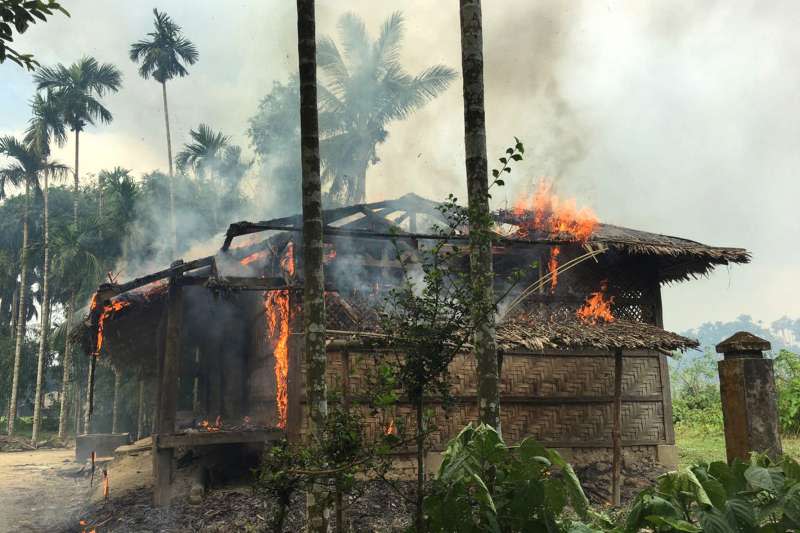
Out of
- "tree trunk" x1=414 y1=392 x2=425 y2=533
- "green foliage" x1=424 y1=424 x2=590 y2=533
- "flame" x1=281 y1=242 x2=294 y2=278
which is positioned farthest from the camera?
"flame" x1=281 y1=242 x2=294 y2=278

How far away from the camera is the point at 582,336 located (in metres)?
11.0

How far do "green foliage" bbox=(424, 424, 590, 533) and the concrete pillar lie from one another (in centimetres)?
308

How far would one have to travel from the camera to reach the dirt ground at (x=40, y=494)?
11843mm

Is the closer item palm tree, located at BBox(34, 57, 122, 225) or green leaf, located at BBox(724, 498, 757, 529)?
green leaf, located at BBox(724, 498, 757, 529)

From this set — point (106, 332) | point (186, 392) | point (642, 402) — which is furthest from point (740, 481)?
point (186, 392)

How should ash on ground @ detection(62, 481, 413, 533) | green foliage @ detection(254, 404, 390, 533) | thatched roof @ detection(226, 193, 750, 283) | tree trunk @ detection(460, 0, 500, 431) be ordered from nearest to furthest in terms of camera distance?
1. green foliage @ detection(254, 404, 390, 533)
2. tree trunk @ detection(460, 0, 500, 431)
3. ash on ground @ detection(62, 481, 413, 533)
4. thatched roof @ detection(226, 193, 750, 283)

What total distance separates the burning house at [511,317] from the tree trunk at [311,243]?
13.9 ft

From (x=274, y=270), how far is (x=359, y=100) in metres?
16.4

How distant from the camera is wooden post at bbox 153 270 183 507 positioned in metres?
11.5

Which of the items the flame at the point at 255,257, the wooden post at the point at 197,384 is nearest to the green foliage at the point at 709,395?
the flame at the point at 255,257

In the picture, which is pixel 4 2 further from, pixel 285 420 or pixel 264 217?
pixel 264 217

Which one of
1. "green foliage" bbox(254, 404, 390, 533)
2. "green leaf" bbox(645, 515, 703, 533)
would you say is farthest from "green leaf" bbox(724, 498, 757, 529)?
"green foliage" bbox(254, 404, 390, 533)

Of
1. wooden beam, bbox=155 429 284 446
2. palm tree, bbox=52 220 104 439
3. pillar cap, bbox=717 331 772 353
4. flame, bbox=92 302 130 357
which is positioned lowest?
wooden beam, bbox=155 429 284 446

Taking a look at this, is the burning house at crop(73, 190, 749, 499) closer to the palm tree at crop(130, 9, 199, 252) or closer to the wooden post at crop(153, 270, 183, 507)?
the wooden post at crop(153, 270, 183, 507)
